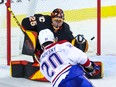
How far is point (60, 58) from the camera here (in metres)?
2.81

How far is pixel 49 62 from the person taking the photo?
2836 mm

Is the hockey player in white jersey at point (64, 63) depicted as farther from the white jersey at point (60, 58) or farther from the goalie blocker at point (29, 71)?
the goalie blocker at point (29, 71)

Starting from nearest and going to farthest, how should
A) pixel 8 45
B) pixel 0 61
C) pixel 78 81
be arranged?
pixel 78 81, pixel 8 45, pixel 0 61

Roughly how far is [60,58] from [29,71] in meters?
1.54

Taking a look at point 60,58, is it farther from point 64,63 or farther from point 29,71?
point 29,71

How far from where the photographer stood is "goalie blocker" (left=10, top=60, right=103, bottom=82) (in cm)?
423

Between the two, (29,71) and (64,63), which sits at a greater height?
(64,63)

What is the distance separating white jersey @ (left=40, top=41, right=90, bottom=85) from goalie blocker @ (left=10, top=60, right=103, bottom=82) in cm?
136

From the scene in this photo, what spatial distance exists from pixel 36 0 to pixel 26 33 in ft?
4.61

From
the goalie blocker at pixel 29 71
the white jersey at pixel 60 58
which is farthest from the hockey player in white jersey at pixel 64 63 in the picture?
the goalie blocker at pixel 29 71

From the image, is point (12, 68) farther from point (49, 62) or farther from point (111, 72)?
point (49, 62)

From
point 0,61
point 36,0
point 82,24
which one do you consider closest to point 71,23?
point 82,24

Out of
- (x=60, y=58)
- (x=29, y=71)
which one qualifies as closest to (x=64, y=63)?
(x=60, y=58)

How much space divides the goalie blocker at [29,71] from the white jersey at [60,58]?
1.36 meters
